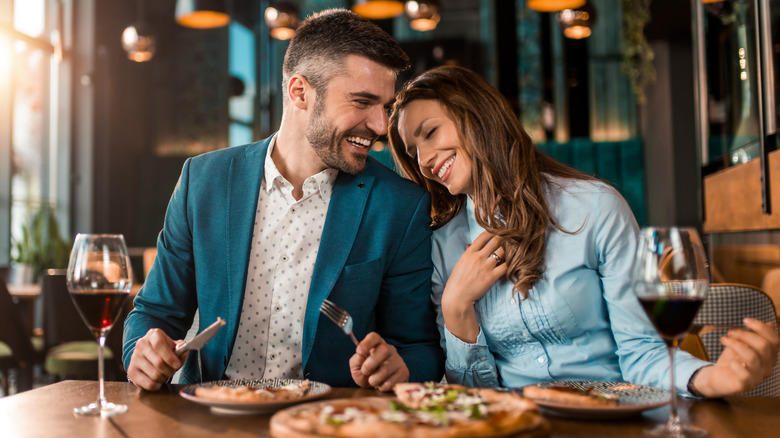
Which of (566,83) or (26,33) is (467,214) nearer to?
(26,33)

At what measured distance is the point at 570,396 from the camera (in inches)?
36.2

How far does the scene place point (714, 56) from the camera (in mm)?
3412

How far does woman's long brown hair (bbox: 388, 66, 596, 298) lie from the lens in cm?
151

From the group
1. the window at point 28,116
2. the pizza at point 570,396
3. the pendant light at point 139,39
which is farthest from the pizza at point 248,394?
the window at point 28,116

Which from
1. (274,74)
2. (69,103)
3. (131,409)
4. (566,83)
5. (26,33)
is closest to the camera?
(131,409)

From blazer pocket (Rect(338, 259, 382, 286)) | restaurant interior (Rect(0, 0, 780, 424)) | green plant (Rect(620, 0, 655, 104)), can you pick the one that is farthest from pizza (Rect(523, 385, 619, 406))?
green plant (Rect(620, 0, 655, 104))

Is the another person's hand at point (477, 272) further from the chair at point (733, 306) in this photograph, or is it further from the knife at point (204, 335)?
the chair at point (733, 306)

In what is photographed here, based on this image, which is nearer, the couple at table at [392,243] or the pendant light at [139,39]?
the couple at table at [392,243]

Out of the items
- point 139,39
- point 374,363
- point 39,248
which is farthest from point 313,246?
point 39,248

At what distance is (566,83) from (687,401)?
→ 309 inches

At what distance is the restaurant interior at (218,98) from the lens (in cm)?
534

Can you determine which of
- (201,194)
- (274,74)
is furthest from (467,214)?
(274,74)

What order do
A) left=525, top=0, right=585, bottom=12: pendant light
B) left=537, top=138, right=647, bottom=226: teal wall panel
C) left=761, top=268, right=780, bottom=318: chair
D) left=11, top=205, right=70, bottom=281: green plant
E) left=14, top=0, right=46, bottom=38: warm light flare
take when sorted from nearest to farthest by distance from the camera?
left=761, top=268, right=780, bottom=318: chair → left=525, top=0, right=585, bottom=12: pendant light → left=11, top=205, right=70, bottom=281: green plant → left=14, top=0, right=46, bottom=38: warm light flare → left=537, top=138, right=647, bottom=226: teal wall panel

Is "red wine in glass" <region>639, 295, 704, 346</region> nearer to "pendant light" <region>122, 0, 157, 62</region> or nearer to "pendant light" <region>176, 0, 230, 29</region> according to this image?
"pendant light" <region>176, 0, 230, 29</region>
